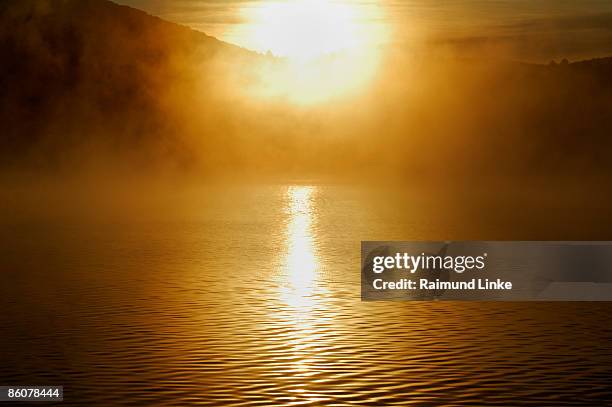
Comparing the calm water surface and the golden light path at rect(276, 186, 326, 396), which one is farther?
the golden light path at rect(276, 186, 326, 396)

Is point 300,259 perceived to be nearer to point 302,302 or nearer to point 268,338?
point 302,302

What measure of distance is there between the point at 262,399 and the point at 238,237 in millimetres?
48976

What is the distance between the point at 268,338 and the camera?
29297mm

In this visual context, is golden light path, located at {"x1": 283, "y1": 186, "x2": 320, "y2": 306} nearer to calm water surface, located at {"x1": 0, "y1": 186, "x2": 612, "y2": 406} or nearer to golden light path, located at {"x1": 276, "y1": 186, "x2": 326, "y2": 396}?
golden light path, located at {"x1": 276, "y1": 186, "x2": 326, "y2": 396}

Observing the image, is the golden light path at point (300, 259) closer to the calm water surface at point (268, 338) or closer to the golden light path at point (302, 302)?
the golden light path at point (302, 302)

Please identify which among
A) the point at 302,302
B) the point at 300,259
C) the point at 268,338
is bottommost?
the point at 268,338

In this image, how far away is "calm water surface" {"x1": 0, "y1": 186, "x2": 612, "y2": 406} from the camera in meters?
22.8

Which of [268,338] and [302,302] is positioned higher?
[302,302]

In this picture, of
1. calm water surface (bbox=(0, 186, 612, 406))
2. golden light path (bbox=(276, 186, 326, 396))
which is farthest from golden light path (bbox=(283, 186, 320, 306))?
calm water surface (bbox=(0, 186, 612, 406))

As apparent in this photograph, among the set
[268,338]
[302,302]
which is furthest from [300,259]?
[268,338]

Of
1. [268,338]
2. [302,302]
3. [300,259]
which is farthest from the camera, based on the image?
[300,259]

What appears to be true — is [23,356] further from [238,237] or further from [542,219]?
[542,219]

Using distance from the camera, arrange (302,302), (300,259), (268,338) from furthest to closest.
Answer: (300,259) < (302,302) < (268,338)

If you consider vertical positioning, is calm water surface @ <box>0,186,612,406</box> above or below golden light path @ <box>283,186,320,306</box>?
below
